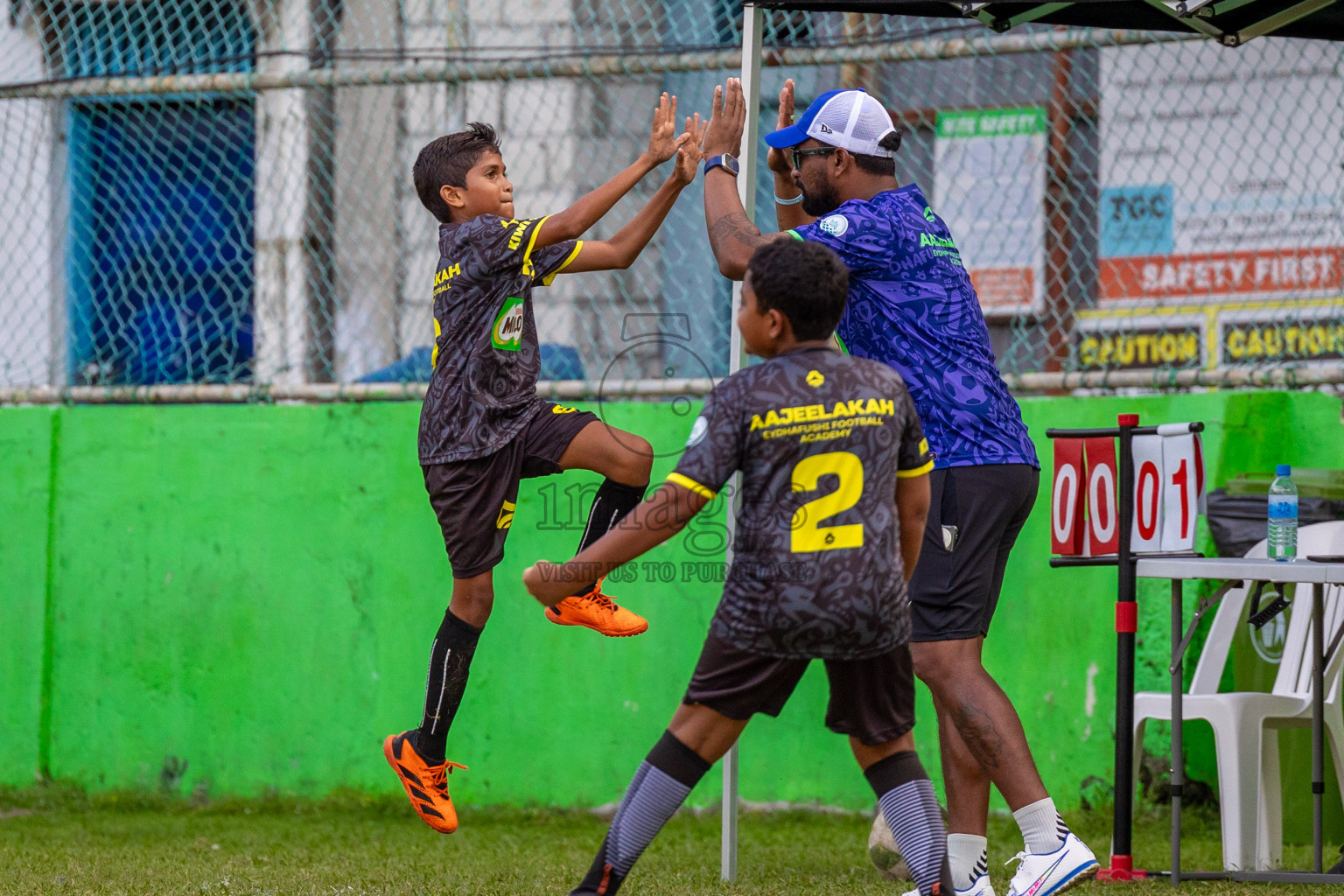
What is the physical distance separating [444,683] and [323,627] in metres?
2.20

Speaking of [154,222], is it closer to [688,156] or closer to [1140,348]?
[688,156]

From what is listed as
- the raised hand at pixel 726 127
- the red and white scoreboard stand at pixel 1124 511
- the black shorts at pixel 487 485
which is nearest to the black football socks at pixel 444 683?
the black shorts at pixel 487 485

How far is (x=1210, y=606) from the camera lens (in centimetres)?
447

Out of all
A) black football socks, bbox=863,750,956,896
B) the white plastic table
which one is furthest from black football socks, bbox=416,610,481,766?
the white plastic table

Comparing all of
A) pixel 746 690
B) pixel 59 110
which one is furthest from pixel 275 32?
pixel 746 690

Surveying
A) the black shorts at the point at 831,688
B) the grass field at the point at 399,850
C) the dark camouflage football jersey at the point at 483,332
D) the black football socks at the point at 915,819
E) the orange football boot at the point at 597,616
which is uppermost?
the dark camouflage football jersey at the point at 483,332

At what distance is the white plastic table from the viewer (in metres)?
4.15

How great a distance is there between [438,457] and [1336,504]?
3.18 m

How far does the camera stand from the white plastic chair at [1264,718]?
15.3 feet

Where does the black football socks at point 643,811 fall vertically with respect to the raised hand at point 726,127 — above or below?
below

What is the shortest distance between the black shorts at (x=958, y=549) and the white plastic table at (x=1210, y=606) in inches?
33.5

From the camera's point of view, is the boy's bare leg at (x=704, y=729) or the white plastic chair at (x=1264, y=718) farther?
the white plastic chair at (x=1264, y=718)

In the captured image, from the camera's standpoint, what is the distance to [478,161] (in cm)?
409

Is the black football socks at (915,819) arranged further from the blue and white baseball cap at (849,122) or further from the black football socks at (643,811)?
the blue and white baseball cap at (849,122)
